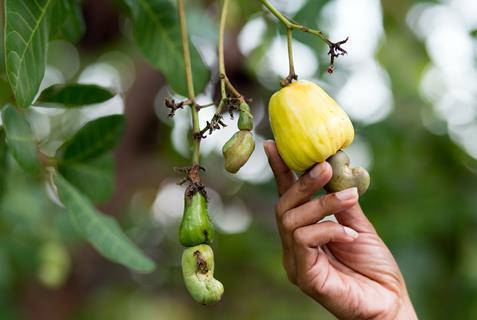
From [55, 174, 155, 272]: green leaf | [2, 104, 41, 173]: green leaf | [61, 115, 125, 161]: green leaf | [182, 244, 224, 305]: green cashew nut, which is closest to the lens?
[182, 244, 224, 305]: green cashew nut

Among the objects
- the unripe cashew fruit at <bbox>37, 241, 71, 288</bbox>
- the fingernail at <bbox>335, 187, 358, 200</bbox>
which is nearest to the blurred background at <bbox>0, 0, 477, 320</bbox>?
the unripe cashew fruit at <bbox>37, 241, 71, 288</bbox>

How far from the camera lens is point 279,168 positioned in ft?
4.33

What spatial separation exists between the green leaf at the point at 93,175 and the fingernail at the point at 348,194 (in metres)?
0.65

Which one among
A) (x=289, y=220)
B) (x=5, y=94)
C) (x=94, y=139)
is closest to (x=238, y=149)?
(x=289, y=220)

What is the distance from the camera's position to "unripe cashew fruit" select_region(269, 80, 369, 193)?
112 cm

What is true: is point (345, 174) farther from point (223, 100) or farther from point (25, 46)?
point (25, 46)

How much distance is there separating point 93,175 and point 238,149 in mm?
654

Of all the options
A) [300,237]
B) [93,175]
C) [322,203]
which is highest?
[322,203]

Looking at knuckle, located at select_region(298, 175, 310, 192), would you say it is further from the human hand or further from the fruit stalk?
the fruit stalk

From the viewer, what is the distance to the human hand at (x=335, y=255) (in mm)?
1326

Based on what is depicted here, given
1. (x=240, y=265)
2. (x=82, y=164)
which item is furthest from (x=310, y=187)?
(x=240, y=265)

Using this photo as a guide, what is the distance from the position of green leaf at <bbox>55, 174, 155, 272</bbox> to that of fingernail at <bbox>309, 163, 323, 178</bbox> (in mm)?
459

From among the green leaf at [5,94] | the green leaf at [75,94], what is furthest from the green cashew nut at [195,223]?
the green leaf at [5,94]

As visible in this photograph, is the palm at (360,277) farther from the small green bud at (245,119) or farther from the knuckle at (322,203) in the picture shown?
the small green bud at (245,119)
